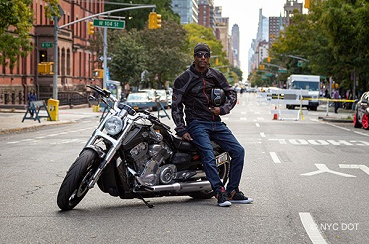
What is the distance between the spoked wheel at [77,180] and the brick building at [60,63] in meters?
44.3

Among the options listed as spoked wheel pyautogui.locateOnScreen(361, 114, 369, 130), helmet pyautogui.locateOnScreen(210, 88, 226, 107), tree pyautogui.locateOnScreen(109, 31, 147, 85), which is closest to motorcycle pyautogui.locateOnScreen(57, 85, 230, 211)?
helmet pyautogui.locateOnScreen(210, 88, 226, 107)

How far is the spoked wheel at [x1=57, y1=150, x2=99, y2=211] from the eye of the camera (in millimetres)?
8297

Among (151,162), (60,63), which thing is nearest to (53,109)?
(151,162)

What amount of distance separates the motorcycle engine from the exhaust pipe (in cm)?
8

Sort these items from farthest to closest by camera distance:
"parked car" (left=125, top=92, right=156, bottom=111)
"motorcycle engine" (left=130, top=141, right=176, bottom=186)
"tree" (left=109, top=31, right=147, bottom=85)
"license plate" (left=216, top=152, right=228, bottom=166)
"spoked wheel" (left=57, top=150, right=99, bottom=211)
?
1. "tree" (left=109, top=31, right=147, bottom=85)
2. "parked car" (left=125, top=92, right=156, bottom=111)
3. "license plate" (left=216, top=152, right=228, bottom=166)
4. "motorcycle engine" (left=130, top=141, right=176, bottom=186)
5. "spoked wheel" (left=57, top=150, right=99, bottom=211)

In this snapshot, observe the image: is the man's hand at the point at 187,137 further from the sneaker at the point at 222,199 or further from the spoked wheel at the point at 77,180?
the spoked wheel at the point at 77,180

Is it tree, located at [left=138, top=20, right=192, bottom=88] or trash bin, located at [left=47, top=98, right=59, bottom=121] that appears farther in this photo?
tree, located at [left=138, top=20, right=192, bottom=88]

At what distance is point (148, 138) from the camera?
888 cm

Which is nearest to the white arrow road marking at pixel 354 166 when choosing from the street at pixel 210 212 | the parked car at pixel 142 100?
the street at pixel 210 212

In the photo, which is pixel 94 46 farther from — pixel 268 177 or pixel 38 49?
pixel 268 177

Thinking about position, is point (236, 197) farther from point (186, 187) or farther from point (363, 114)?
point (363, 114)

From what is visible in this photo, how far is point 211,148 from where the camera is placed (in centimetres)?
926

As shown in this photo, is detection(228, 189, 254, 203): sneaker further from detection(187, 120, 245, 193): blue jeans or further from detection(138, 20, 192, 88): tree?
detection(138, 20, 192, 88): tree

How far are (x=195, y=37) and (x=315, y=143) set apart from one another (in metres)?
128
